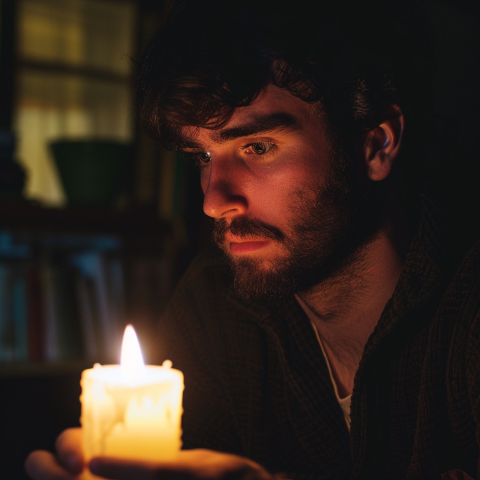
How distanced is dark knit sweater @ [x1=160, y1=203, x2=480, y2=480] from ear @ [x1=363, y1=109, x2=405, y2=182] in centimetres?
19

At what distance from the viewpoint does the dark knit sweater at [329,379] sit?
85 centimetres

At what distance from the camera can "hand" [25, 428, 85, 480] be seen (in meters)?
0.49

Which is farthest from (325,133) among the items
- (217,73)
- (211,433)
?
(211,433)

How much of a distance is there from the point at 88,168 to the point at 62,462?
1363 mm

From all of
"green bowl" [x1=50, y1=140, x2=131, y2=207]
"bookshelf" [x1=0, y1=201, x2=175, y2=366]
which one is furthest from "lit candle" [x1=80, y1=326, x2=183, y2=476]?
"green bowl" [x1=50, y1=140, x2=131, y2=207]

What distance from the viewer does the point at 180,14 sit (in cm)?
112

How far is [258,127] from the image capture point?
3.18 ft

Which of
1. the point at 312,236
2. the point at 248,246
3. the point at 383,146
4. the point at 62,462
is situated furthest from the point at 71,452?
the point at 383,146

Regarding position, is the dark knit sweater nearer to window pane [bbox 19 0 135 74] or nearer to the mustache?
the mustache

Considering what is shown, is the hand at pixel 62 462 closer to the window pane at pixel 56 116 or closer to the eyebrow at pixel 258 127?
the eyebrow at pixel 258 127

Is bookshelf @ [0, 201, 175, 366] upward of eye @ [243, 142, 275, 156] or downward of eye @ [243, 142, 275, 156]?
downward

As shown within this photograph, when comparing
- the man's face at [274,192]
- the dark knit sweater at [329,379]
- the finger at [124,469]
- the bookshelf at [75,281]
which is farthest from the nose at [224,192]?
the bookshelf at [75,281]

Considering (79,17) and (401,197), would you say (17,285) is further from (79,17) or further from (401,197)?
(401,197)

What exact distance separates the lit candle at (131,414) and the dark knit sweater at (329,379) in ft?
1.71
